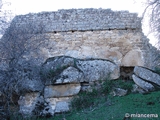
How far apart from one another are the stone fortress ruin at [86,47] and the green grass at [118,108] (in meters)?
1.09

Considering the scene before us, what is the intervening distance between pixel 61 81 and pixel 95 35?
260 centimetres

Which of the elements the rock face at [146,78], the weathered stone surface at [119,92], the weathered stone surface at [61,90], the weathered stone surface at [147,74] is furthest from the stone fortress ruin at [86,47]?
the weathered stone surface at [119,92]

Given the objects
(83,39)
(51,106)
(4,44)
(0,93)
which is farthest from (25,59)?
(83,39)

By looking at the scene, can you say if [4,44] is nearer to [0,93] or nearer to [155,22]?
[0,93]

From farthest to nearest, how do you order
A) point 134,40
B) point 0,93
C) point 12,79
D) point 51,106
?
point 134,40 < point 51,106 < point 0,93 < point 12,79

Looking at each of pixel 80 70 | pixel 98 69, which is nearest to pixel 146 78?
pixel 98 69

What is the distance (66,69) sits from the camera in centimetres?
885

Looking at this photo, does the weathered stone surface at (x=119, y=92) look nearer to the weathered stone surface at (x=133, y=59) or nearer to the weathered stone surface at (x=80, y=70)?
the weathered stone surface at (x=80, y=70)

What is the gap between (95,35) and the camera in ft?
32.9

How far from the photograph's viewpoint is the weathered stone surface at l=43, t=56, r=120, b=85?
343 inches

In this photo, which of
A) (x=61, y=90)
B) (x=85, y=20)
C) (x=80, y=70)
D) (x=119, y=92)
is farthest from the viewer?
(x=85, y=20)

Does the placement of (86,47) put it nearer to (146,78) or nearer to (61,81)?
(61,81)

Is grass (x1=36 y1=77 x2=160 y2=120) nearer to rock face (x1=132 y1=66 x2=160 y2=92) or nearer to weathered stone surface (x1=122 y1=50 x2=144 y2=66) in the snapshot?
rock face (x1=132 y1=66 x2=160 y2=92)

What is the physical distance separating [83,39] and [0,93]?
4017mm
